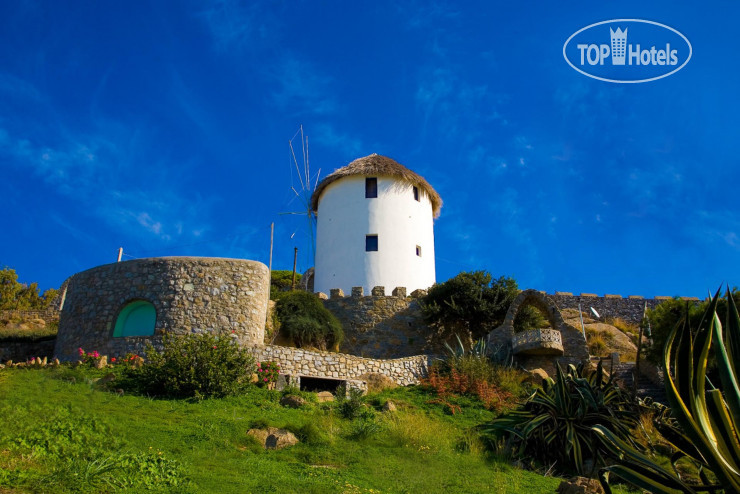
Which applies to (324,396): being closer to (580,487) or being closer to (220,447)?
(220,447)

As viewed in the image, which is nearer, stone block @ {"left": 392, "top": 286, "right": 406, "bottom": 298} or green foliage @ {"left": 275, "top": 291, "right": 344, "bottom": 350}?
green foliage @ {"left": 275, "top": 291, "right": 344, "bottom": 350}

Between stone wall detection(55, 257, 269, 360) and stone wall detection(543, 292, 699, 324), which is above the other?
stone wall detection(543, 292, 699, 324)

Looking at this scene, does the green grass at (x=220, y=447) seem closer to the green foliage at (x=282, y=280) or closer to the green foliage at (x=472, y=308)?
the green foliage at (x=472, y=308)

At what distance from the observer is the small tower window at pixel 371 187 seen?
26427 millimetres

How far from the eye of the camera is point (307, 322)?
19.2 m

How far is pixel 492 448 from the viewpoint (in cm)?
1162

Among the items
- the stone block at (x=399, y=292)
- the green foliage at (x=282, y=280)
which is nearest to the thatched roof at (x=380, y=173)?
the stone block at (x=399, y=292)

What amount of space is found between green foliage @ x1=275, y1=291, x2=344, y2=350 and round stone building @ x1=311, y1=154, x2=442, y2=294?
4399mm

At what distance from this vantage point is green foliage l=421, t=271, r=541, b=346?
67.9ft

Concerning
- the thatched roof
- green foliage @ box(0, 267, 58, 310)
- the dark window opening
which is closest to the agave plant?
the dark window opening

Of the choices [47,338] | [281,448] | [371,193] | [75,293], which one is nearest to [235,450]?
[281,448]

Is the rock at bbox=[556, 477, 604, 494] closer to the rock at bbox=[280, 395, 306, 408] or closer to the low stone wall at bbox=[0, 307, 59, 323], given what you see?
the rock at bbox=[280, 395, 306, 408]

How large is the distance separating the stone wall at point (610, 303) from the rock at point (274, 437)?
63.9ft

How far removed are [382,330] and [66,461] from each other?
14404 millimetres
